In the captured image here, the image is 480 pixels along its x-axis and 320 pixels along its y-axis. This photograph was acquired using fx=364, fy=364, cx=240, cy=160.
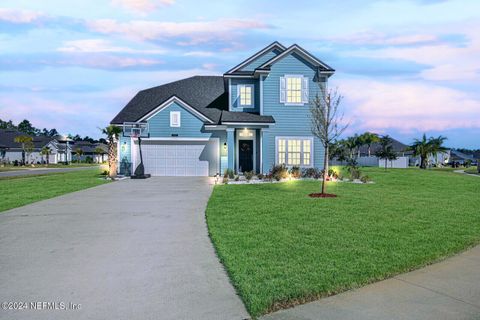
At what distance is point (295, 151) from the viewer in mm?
23672

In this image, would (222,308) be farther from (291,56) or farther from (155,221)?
(291,56)

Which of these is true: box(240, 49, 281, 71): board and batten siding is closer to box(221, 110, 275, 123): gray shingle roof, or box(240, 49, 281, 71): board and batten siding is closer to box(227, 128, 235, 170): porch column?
box(221, 110, 275, 123): gray shingle roof

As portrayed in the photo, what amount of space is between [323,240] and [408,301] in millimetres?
A: 2888

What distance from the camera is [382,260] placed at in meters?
5.89

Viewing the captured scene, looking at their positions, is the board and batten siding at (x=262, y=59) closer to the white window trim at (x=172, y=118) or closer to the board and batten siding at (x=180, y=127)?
the board and batten siding at (x=180, y=127)

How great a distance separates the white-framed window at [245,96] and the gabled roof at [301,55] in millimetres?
1987

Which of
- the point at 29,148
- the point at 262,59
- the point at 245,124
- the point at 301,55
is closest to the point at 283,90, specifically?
the point at 301,55

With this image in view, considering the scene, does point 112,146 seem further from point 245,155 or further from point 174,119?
point 245,155

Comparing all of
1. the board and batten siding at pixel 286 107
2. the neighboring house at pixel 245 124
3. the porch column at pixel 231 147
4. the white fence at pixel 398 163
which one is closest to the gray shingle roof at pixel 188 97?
the neighboring house at pixel 245 124

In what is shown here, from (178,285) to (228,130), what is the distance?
60.1ft

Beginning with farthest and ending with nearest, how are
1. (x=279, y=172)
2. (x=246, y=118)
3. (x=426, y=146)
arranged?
1. (x=426, y=146)
2. (x=246, y=118)
3. (x=279, y=172)

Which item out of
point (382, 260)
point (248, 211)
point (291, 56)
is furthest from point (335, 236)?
point (291, 56)

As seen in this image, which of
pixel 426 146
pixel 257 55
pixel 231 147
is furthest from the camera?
pixel 426 146

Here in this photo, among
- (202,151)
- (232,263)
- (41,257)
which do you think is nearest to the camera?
(232,263)
